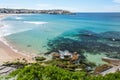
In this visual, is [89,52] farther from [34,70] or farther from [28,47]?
[34,70]

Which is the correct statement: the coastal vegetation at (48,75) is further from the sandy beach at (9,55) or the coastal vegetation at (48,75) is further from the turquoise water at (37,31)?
the turquoise water at (37,31)

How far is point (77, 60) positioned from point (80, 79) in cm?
1673

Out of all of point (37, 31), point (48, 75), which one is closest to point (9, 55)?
point (48, 75)

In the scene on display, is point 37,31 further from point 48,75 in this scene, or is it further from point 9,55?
point 48,75

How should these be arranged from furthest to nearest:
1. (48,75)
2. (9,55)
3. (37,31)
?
(37,31)
(9,55)
(48,75)

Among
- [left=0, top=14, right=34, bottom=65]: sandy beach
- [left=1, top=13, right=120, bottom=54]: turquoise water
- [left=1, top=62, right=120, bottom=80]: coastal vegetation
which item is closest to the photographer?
[left=1, top=62, right=120, bottom=80]: coastal vegetation

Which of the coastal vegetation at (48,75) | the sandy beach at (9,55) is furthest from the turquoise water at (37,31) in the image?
the coastal vegetation at (48,75)

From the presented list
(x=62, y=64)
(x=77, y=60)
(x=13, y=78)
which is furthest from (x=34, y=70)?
(x=77, y=60)

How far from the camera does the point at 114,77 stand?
33.5ft

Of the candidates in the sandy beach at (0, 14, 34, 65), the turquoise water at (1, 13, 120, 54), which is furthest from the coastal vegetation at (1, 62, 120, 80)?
the turquoise water at (1, 13, 120, 54)

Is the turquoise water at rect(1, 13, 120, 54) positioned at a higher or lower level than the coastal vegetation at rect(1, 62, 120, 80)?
lower

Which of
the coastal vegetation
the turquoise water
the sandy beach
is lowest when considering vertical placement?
the turquoise water

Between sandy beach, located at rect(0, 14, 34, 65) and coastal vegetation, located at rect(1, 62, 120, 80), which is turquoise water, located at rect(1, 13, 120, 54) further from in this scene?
coastal vegetation, located at rect(1, 62, 120, 80)

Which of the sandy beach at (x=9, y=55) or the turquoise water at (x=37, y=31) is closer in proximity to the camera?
the sandy beach at (x=9, y=55)
